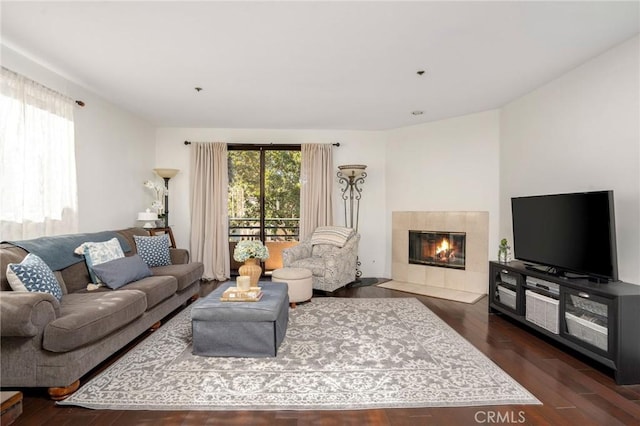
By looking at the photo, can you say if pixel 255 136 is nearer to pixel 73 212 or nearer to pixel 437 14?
pixel 73 212

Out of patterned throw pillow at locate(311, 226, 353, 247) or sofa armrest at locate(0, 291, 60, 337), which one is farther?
patterned throw pillow at locate(311, 226, 353, 247)

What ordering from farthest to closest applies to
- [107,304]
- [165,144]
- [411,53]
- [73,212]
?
[165,144] → [73,212] → [411,53] → [107,304]

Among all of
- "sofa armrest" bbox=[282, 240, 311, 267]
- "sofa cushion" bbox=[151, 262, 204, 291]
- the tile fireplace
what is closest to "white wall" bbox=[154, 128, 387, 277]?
the tile fireplace

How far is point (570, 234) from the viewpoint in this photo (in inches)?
113

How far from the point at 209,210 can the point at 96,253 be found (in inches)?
94.7

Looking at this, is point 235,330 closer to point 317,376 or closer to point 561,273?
point 317,376

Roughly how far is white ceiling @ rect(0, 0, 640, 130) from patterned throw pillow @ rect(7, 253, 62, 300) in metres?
1.82

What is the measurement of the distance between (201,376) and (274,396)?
24.1 inches

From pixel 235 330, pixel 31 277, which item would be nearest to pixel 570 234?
pixel 235 330

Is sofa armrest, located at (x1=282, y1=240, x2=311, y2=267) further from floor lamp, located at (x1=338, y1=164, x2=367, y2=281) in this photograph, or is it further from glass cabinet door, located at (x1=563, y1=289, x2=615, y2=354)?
glass cabinet door, located at (x1=563, y1=289, x2=615, y2=354)

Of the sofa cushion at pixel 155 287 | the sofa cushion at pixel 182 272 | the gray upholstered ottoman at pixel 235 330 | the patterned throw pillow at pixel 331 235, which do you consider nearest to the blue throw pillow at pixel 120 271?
the sofa cushion at pixel 155 287

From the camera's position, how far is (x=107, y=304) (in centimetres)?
244

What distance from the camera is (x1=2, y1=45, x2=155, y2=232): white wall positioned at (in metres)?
3.45

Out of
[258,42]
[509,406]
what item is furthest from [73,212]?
[509,406]
